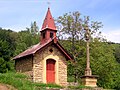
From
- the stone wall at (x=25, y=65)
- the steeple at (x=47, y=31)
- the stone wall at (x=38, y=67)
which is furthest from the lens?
the steeple at (x=47, y=31)

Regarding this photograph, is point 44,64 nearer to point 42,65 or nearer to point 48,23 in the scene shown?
point 42,65

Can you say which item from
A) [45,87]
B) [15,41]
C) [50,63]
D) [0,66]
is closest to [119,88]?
[0,66]

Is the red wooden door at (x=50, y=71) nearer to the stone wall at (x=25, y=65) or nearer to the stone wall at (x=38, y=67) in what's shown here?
the stone wall at (x=38, y=67)

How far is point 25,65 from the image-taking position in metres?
25.2

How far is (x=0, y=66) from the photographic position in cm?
3784

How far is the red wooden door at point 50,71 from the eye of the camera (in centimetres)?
2455

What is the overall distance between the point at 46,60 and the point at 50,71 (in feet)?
3.37

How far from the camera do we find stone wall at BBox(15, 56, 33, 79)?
24.2 meters

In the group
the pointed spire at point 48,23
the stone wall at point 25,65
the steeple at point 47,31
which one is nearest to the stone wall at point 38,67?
the stone wall at point 25,65

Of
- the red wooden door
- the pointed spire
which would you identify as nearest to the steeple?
the pointed spire

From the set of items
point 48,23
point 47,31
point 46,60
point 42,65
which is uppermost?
point 48,23

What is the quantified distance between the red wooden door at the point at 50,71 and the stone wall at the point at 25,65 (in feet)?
4.96

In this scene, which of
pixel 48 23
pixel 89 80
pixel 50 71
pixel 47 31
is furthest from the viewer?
pixel 48 23

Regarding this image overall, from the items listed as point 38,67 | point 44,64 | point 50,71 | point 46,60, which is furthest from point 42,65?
point 50,71
